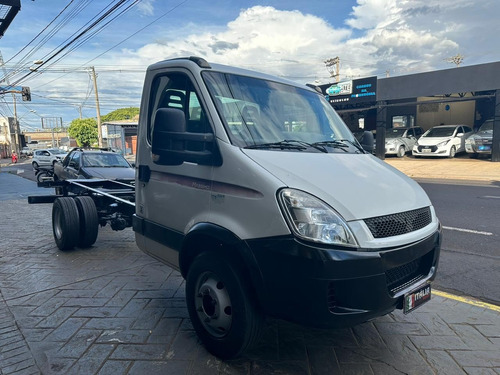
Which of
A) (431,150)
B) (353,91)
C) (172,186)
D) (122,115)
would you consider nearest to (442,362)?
(172,186)

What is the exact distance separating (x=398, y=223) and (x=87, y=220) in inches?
185

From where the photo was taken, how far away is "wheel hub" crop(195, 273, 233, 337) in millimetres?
2711

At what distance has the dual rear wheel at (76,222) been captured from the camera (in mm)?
5543

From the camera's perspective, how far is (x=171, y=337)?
10.5ft

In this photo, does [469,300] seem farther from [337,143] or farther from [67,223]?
[67,223]

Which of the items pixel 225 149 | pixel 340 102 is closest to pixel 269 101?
pixel 225 149

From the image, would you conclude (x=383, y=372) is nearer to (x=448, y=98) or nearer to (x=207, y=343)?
(x=207, y=343)

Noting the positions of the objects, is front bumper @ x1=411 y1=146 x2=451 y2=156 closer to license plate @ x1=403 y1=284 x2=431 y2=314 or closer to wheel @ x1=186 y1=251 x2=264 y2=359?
license plate @ x1=403 y1=284 x2=431 y2=314

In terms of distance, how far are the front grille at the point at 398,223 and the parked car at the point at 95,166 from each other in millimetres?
8312

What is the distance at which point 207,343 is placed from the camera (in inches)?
114

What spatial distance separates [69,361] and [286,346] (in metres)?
1.73

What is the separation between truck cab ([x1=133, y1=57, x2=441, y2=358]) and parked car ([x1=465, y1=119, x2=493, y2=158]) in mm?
19452

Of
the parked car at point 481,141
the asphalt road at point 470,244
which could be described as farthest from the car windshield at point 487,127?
the asphalt road at point 470,244

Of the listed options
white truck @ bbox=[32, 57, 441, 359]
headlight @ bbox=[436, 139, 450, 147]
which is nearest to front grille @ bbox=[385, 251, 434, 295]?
white truck @ bbox=[32, 57, 441, 359]
